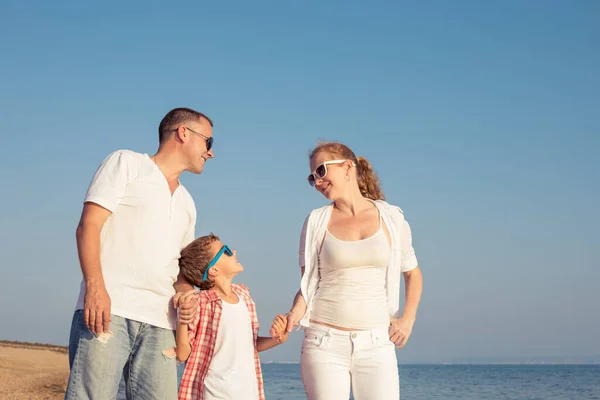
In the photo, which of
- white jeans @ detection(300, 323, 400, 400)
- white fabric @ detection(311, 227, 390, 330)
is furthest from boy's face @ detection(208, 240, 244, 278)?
white jeans @ detection(300, 323, 400, 400)

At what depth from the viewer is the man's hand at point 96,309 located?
3.82 meters

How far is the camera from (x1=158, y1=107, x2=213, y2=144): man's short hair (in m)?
4.62

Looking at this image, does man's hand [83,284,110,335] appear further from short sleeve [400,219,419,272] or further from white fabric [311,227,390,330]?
short sleeve [400,219,419,272]

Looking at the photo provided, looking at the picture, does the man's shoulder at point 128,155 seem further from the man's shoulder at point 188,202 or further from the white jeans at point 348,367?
the white jeans at point 348,367

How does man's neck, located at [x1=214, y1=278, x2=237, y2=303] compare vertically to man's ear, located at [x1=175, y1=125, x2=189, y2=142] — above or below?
below

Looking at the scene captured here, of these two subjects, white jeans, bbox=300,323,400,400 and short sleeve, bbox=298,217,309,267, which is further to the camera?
short sleeve, bbox=298,217,309,267

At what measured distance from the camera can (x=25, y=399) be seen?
13398mm

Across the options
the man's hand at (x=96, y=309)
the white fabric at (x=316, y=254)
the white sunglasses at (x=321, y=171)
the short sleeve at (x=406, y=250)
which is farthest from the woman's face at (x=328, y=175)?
the man's hand at (x=96, y=309)

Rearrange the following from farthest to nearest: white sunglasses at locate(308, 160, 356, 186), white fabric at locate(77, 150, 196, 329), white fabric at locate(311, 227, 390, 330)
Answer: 1. white sunglasses at locate(308, 160, 356, 186)
2. white fabric at locate(311, 227, 390, 330)
3. white fabric at locate(77, 150, 196, 329)

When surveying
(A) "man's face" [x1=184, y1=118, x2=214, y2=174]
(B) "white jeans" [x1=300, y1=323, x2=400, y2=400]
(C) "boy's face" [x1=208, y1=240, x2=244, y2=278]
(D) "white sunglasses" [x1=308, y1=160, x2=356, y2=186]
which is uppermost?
(A) "man's face" [x1=184, y1=118, x2=214, y2=174]

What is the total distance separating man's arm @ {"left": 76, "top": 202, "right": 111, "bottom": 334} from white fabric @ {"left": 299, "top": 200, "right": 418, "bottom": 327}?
126 cm

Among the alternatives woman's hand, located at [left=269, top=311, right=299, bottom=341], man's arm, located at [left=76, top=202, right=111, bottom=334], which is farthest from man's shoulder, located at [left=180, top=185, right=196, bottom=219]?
woman's hand, located at [left=269, top=311, right=299, bottom=341]

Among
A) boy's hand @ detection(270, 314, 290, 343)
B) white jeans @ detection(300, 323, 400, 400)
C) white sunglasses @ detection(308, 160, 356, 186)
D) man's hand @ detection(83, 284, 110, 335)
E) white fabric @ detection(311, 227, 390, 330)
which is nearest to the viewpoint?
man's hand @ detection(83, 284, 110, 335)

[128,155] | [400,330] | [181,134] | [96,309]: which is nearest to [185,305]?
[96,309]
